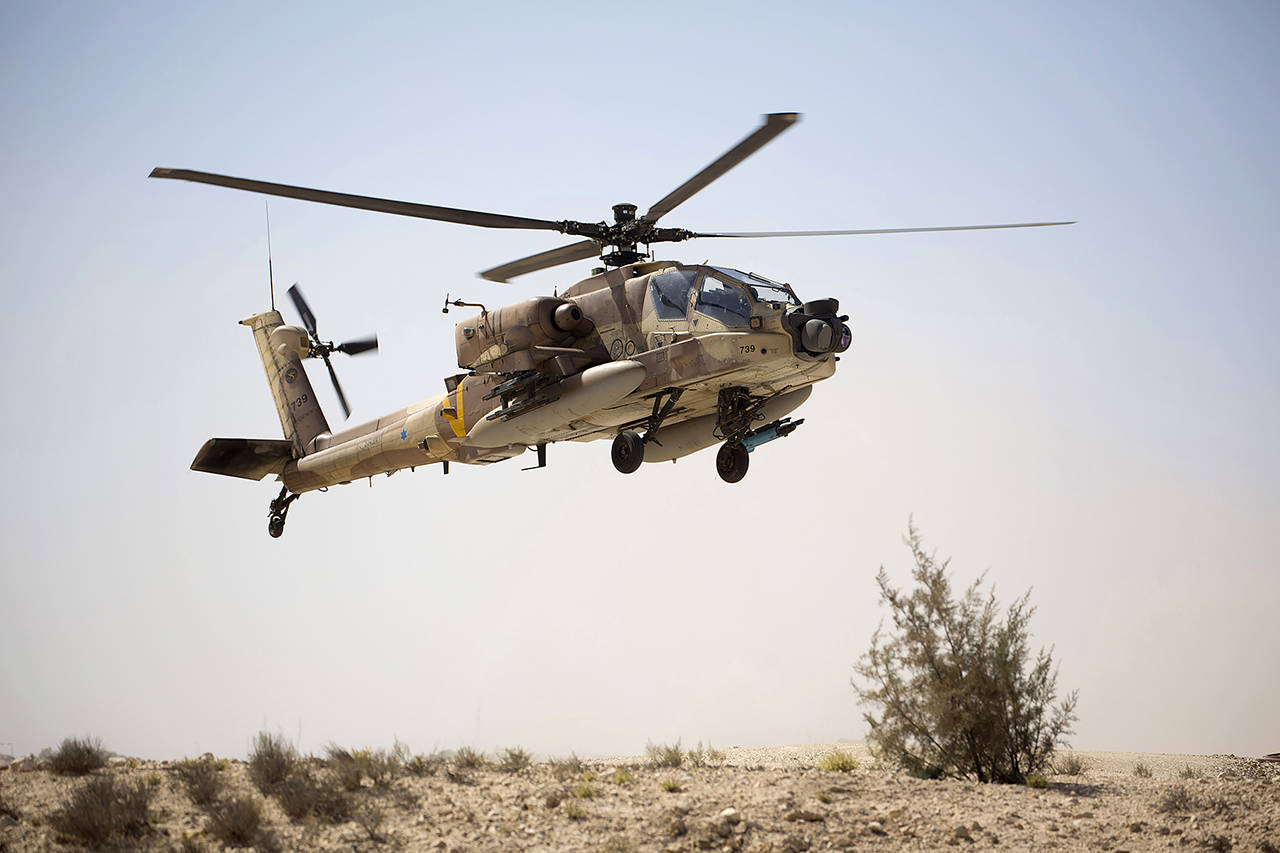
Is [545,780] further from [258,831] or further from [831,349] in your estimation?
[831,349]

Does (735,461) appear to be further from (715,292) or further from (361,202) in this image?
(361,202)

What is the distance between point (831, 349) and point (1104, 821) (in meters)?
6.11

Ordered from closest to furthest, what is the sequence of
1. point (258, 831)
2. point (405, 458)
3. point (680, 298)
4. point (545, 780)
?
point (258, 831), point (545, 780), point (680, 298), point (405, 458)

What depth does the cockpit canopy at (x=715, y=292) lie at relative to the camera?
1337 centimetres

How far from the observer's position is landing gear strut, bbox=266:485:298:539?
19172 mm

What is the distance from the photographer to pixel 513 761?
13.3 m

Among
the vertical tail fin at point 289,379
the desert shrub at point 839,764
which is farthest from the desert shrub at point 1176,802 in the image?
the vertical tail fin at point 289,379

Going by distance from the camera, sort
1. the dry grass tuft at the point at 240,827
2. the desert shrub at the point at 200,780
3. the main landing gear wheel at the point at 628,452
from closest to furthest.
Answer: the dry grass tuft at the point at 240,827 < the desert shrub at the point at 200,780 < the main landing gear wheel at the point at 628,452

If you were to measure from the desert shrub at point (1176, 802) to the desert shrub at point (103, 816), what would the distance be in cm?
1116

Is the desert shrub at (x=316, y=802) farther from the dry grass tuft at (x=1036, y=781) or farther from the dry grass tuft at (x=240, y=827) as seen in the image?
the dry grass tuft at (x=1036, y=781)

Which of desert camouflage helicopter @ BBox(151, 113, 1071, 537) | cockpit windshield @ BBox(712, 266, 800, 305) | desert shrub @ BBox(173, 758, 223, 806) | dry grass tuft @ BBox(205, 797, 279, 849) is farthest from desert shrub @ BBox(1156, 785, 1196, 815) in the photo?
desert shrub @ BBox(173, 758, 223, 806)

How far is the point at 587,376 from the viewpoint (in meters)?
13.8

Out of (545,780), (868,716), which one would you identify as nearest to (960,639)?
(868,716)

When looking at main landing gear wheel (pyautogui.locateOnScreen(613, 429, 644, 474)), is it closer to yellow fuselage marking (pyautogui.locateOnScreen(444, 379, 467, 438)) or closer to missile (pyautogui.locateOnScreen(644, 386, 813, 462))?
missile (pyautogui.locateOnScreen(644, 386, 813, 462))
